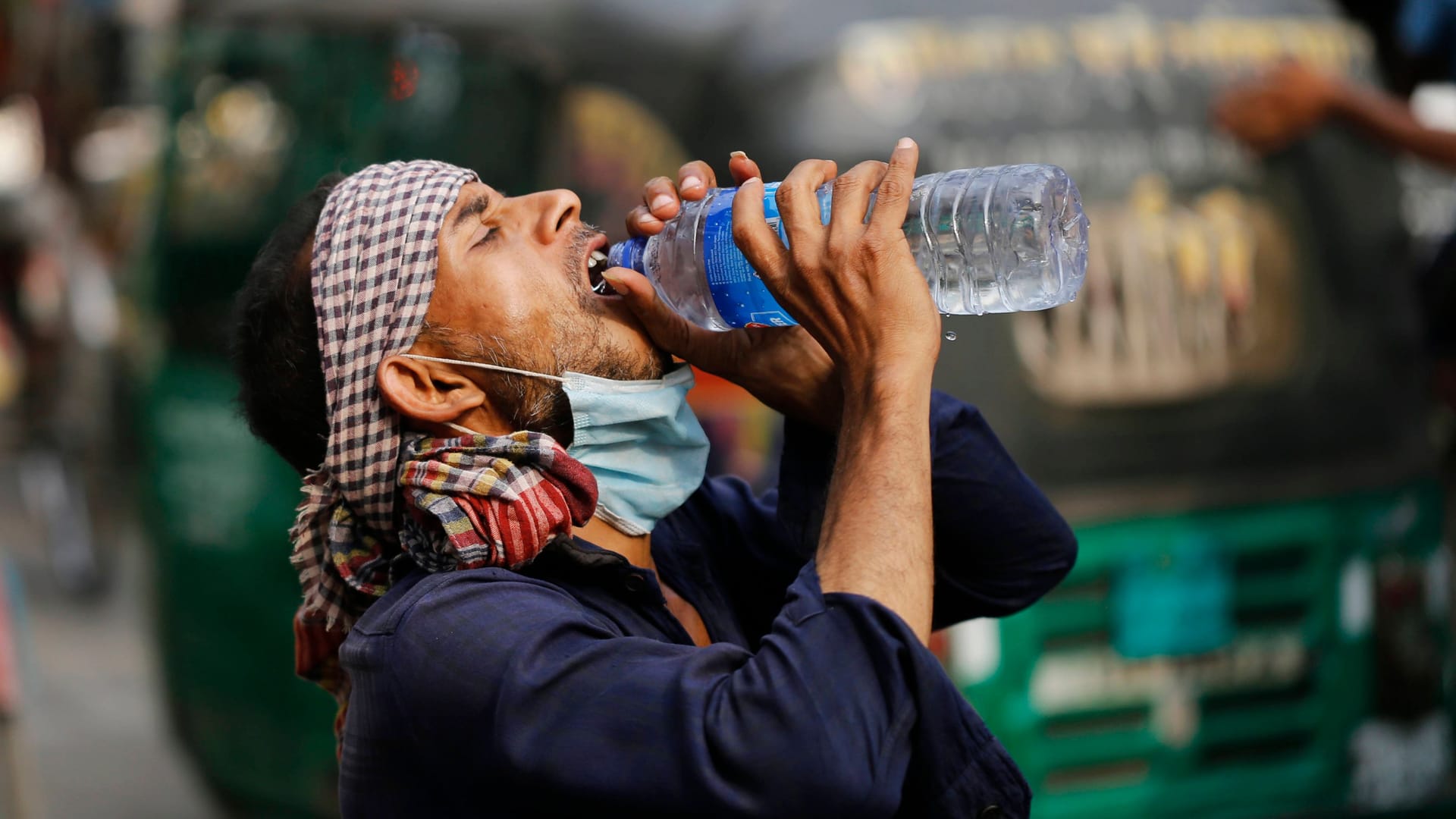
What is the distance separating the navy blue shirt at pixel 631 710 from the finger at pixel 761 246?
21 cm

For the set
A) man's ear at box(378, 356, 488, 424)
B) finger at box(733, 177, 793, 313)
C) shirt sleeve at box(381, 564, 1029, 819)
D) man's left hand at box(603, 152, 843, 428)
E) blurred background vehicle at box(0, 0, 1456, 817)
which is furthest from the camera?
blurred background vehicle at box(0, 0, 1456, 817)

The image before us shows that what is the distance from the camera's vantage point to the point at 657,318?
1.87 m

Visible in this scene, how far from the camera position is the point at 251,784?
16.2 feet

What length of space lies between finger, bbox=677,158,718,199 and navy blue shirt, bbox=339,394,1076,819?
1.42 feet

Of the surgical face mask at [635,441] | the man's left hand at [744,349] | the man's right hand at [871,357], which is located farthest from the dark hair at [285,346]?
the man's right hand at [871,357]

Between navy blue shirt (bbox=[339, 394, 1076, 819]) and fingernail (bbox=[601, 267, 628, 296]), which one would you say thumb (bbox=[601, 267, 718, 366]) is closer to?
fingernail (bbox=[601, 267, 628, 296])

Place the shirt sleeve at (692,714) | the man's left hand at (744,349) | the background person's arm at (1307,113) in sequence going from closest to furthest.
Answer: the shirt sleeve at (692,714), the man's left hand at (744,349), the background person's arm at (1307,113)

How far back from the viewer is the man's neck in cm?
188

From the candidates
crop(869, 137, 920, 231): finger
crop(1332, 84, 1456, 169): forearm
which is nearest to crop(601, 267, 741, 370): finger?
crop(869, 137, 920, 231): finger

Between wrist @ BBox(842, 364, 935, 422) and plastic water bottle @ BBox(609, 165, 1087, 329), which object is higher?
plastic water bottle @ BBox(609, 165, 1087, 329)

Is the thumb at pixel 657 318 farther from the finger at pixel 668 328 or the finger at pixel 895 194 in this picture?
the finger at pixel 895 194

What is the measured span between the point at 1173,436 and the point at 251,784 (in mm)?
2990

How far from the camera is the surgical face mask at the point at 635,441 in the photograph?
1860 mm

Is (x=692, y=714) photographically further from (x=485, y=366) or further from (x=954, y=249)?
(x=954, y=249)
